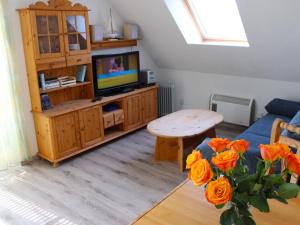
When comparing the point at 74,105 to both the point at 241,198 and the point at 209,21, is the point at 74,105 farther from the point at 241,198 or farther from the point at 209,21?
the point at 241,198

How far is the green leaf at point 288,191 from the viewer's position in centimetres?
94

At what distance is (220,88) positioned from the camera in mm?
4582

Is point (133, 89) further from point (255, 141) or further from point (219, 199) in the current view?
point (219, 199)

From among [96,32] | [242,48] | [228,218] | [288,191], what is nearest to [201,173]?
[228,218]

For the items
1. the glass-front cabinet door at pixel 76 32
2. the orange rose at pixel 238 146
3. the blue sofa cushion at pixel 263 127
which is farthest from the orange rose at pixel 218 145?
the glass-front cabinet door at pixel 76 32

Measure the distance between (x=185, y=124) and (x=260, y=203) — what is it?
8.50 ft

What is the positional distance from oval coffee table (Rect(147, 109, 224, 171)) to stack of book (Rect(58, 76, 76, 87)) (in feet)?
3.67

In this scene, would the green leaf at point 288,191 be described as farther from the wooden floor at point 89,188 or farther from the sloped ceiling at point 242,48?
the sloped ceiling at point 242,48

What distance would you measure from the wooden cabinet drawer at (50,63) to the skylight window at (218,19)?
1823 millimetres

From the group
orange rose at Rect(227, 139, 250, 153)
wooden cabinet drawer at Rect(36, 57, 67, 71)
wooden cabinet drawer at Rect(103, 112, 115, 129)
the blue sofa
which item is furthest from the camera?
wooden cabinet drawer at Rect(103, 112, 115, 129)

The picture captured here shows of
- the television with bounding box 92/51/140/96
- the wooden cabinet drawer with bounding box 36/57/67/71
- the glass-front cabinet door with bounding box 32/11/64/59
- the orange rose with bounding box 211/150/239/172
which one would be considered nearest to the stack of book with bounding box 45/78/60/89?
the wooden cabinet drawer with bounding box 36/57/67/71

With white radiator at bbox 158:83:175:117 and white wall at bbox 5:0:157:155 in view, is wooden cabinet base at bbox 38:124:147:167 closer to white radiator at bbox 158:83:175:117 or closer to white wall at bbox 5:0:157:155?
white wall at bbox 5:0:157:155

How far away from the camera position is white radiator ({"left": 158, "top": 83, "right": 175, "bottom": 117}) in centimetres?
504

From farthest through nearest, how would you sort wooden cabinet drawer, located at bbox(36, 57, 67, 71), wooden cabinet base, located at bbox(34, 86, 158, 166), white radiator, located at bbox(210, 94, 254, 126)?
1. white radiator, located at bbox(210, 94, 254, 126)
2. wooden cabinet base, located at bbox(34, 86, 158, 166)
3. wooden cabinet drawer, located at bbox(36, 57, 67, 71)
